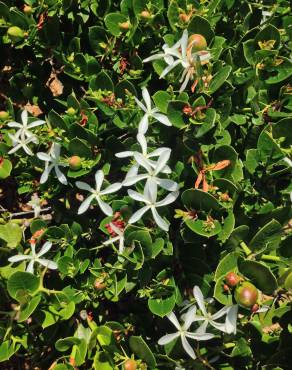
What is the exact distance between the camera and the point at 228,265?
1794 millimetres

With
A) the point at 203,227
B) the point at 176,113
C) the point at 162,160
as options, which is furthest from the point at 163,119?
the point at 203,227

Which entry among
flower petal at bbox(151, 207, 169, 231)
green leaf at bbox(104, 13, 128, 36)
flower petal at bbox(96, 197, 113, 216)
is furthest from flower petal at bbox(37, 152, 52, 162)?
green leaf at bbox(104, 13, 128, 36)

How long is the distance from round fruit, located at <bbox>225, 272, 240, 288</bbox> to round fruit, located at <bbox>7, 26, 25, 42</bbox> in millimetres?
1299

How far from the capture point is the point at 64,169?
216 centimetres

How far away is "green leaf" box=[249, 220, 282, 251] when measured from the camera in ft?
5.79

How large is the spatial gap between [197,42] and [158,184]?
53 centimetres

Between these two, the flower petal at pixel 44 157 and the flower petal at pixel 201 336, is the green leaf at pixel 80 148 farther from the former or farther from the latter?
the flower petal at pixel 201 336

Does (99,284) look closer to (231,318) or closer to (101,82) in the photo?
(231,318)

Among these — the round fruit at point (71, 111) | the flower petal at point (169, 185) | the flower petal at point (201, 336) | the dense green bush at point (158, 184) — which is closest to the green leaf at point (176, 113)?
the dense green bush at point (158, 184)

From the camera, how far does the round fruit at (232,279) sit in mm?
1691

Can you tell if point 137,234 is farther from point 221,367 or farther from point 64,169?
point 221,367

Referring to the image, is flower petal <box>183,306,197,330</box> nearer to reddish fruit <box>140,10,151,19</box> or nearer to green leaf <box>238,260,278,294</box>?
green leaf <box>238,260,278,294</box>

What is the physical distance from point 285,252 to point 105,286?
2.38ft

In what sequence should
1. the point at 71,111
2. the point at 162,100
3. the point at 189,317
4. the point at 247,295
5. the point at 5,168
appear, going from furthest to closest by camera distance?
1. the point at 5,168
2. the point at 71,111
3. the point at 162,100
4. the point at 189,317
5. the point at 247,295
